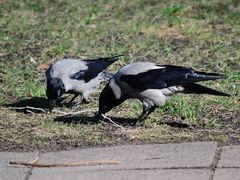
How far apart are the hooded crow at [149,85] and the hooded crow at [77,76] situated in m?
0.85

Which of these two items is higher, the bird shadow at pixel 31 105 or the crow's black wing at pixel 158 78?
the crow's black wing at pixel 158 78

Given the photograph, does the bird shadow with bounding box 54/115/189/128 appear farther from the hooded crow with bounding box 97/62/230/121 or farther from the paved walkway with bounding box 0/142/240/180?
the paved walkway with bounding box 0/142/240/180

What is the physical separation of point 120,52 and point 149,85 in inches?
106

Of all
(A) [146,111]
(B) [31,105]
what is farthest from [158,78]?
(B) [31,105]

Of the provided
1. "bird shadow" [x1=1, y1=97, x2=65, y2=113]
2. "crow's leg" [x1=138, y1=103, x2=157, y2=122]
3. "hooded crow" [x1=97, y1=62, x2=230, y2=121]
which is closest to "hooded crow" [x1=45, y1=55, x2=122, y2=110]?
"bird shadow" [x1=1, y1=97, x2=65, y2=113]

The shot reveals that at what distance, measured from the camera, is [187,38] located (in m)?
10.4

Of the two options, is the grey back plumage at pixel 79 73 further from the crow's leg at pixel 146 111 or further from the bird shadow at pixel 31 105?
the crow's leg at pixel 146 111

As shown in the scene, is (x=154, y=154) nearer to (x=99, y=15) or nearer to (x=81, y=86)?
(x=81, y=86)

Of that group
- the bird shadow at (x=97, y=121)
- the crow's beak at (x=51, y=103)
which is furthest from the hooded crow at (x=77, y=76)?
the bird shadow at (x=97, y=121)

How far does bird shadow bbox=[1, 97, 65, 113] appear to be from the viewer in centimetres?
790

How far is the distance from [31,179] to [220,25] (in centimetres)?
581

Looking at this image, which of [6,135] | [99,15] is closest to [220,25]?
[99,15]

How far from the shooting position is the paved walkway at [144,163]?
18.9ft

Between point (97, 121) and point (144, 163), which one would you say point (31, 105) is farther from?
point (144, 163)
